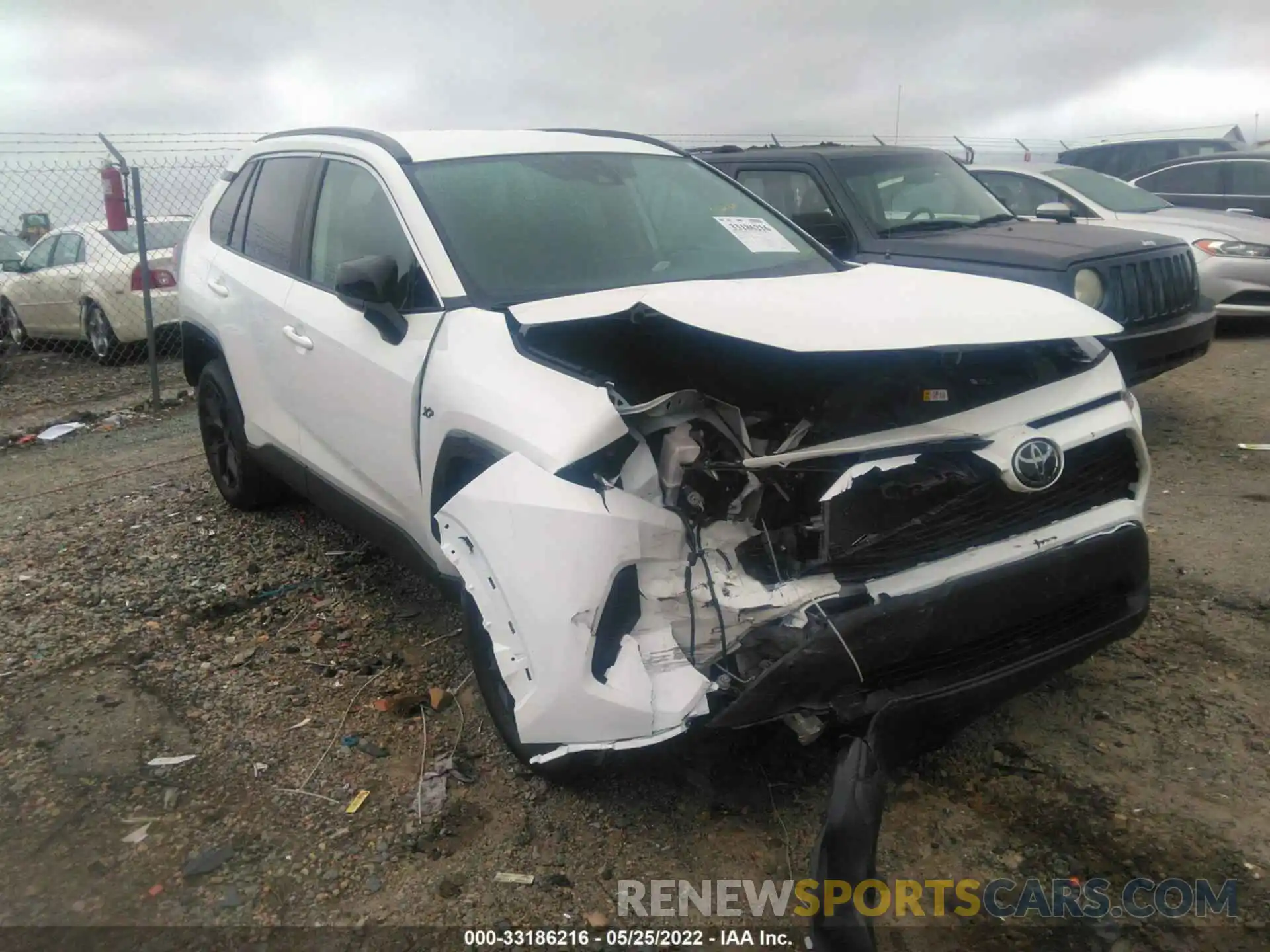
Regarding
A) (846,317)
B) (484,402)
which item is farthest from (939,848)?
(484,402)

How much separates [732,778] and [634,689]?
2.31 ft

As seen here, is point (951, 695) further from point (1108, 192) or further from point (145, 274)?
point (1108, 192)

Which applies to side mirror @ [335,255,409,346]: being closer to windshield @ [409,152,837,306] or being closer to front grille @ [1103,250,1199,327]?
windshield @ [409,152,837,306]

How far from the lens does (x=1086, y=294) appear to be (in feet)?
17.6

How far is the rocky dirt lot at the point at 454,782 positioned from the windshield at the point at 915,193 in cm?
274

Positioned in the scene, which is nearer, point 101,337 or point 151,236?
point 151,236

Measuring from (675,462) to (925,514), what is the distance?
661mm

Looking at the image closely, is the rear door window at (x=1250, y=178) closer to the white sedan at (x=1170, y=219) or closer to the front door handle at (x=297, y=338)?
the white sedan at (x=1170, y=219)

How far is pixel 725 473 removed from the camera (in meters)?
2.59

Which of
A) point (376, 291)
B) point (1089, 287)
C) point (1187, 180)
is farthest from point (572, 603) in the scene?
point (1187, 180)

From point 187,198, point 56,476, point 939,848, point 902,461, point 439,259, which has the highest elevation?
point 187,198

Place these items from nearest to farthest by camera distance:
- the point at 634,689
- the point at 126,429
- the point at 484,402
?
the point at 634,689 < the point at 484,402 < the point at 126,429

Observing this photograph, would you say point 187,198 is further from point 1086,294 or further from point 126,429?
point 1086,294
